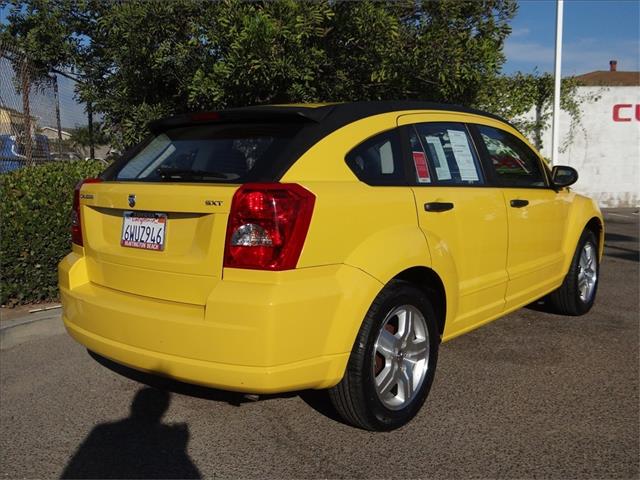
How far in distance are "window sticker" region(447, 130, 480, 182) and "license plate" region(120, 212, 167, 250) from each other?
1858 millimetres

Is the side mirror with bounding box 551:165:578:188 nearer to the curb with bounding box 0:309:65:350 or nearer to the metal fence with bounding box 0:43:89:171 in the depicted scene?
the curb with bounding box 0:309:65:350

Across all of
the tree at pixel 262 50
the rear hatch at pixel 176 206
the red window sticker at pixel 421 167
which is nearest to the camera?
the rear hatch at pixel 176 206

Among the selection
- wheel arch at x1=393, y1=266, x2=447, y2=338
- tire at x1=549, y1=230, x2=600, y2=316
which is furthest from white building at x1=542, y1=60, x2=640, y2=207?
wheel arch at x1=393, y1=266, x2=447, y2=338

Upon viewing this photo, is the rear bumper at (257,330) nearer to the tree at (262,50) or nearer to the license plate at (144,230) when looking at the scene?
the license plate at (144,230)

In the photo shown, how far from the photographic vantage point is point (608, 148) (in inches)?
599

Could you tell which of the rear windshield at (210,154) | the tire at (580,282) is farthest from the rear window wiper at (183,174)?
the tire at (580,282)

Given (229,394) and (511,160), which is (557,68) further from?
(229,394)

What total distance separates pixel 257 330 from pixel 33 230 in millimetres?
3509

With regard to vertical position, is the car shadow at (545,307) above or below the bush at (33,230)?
below

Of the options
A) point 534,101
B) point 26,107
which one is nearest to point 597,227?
point 26,107

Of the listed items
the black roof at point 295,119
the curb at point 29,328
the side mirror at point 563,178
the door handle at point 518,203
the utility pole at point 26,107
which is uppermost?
the utility pole at point 26,107

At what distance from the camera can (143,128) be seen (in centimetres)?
660

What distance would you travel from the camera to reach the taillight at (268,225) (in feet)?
8.38

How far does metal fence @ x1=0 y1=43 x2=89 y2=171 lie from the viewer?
6.71 meters
